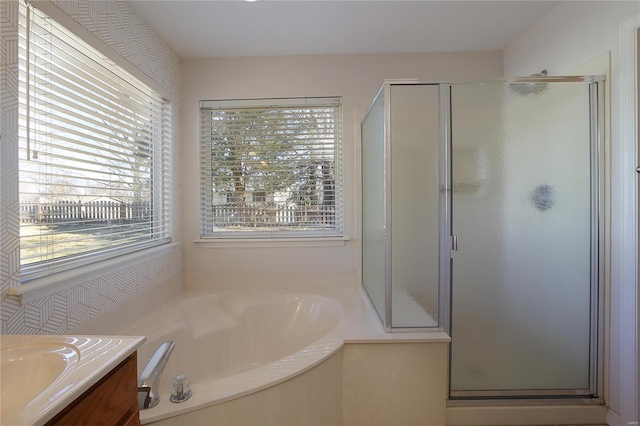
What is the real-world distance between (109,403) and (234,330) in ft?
4.24

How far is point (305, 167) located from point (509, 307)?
5.25 feet

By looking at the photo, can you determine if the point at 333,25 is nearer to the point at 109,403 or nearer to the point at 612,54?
the point at 612,54

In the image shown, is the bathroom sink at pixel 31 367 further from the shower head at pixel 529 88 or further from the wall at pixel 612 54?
the wall at pixel 612 54

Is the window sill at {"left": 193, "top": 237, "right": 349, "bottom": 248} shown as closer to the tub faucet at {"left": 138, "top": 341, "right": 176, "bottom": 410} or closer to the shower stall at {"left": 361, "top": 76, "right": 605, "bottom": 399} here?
the shower stall at {"left": 361, "top": 76, "right": 605, "bottom": 399}

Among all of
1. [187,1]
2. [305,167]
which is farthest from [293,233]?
[187,1]

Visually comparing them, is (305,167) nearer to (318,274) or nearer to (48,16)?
(318,274)

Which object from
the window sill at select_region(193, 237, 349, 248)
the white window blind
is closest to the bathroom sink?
the white window blind

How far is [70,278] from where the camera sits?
1.25m

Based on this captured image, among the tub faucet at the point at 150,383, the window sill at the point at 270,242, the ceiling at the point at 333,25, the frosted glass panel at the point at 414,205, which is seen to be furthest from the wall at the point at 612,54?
the tub faucet at the point at 150,383

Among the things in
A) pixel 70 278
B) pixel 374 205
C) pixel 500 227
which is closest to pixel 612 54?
pixel 500 227

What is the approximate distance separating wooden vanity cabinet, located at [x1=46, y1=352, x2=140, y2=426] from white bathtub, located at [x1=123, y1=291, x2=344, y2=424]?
79 cm

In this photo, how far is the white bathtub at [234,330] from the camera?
1.70 meters

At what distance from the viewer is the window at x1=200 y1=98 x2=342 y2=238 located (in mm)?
2268

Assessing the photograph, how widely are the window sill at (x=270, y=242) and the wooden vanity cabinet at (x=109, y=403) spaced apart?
143 cm
